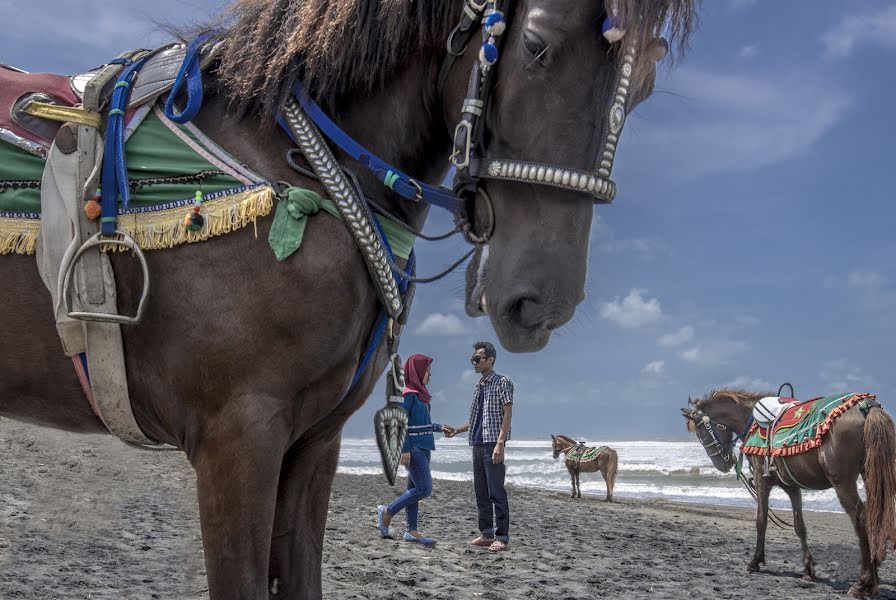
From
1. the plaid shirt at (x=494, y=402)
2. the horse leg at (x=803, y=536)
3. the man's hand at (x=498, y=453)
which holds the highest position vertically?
the plaid shirt at (x=494, y=402)

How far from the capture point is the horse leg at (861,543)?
7484mm

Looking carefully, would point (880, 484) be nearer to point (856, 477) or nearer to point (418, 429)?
point (856, 477)

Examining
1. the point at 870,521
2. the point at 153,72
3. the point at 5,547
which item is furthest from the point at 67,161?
the point at 870,521

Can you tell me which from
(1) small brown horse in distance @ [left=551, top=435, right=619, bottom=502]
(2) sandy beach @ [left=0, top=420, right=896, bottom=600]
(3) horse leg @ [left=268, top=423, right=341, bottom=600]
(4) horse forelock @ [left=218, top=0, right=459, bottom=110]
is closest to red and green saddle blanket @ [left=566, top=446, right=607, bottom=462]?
(1) small brown horse in distance @ [left=551, top=435, right=619, bottom=502]

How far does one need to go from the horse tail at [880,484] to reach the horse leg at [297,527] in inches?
275

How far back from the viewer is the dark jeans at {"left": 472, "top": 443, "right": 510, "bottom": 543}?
29.0 feet

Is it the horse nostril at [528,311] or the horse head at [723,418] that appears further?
the horse head at [723,418]

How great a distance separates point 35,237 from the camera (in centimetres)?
185

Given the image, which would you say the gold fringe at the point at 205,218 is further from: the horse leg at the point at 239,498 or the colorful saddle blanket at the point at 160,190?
the horse leg at the point at 239,498

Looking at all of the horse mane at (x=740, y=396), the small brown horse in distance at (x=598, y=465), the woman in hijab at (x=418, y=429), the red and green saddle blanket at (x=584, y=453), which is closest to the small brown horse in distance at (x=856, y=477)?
the horse mane at (x=740, y=396)

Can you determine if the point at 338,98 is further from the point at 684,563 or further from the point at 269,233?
the point at 684,563

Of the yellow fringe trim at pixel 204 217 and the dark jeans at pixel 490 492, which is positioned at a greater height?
the yellow fringe trim at pixel 204 217

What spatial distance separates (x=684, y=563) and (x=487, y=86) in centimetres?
865

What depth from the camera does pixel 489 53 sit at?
1.72 metres
